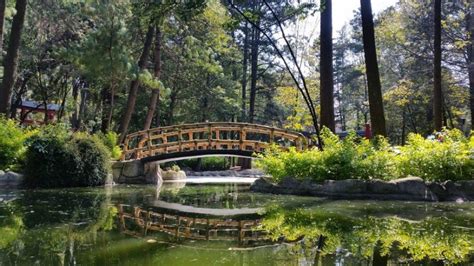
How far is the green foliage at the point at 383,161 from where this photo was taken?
27.9 feet

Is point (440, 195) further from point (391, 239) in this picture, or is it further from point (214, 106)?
point (214, 106)

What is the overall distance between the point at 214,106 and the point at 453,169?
17987 millimetres

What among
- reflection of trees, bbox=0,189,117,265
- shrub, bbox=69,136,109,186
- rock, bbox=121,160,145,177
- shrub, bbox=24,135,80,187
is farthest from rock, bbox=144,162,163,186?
reflection of trees, bbox=0,189,117,265

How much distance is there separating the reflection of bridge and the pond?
1cm

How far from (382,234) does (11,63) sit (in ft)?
39.6

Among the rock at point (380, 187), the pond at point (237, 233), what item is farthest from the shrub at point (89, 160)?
the rock at point (380, 187)

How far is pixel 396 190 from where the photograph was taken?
8.34 meters

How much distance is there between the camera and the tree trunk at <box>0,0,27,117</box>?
1309 cm

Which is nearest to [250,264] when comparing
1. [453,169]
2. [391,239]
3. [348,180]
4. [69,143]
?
[391,239]

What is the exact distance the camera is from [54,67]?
22.5 meters

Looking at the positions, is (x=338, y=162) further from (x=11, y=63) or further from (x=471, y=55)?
(x=471, y=55)

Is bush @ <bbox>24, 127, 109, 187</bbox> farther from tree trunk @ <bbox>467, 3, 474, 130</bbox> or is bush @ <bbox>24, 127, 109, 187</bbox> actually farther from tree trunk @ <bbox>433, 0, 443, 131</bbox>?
tree trunk @ <bbox>467, 3, 474, 130</bbox>

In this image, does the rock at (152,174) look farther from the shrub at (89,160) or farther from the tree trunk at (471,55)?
the tree trunk at (471,55)

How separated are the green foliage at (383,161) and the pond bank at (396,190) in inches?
11.7
